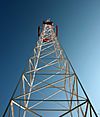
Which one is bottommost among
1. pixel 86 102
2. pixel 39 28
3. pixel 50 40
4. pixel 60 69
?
pixel 86 102

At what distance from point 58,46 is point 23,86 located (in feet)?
13.8

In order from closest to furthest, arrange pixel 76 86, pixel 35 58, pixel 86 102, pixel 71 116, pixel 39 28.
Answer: pixel 86 102 → pixel 76 86 → pixel 71 116 → pixel 35 58 → pixel 39 28

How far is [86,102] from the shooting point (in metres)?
5.06

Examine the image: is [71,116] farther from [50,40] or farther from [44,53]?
[50,40]

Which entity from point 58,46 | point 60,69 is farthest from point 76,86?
point 58,46

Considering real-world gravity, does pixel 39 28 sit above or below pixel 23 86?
above

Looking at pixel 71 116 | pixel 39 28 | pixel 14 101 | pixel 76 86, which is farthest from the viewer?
pixel 39 28

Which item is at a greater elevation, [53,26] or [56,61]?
[53,26]

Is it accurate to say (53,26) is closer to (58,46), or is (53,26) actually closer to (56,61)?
(58,46)

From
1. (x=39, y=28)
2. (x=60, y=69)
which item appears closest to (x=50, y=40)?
(x=39, y=28)

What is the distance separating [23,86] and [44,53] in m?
4.19

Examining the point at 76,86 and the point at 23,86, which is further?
the point at 23,86

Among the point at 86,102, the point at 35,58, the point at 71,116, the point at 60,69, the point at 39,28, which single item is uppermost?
the point at 39,28

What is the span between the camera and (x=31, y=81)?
9.27 metres
